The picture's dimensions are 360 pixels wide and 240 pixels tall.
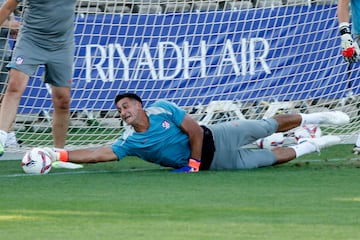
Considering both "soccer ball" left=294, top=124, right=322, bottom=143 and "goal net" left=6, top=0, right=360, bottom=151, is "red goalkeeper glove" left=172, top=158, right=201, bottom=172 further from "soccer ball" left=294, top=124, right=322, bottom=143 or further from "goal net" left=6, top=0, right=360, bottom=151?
"goal net" left=6, top=0, right=360, bottom=151

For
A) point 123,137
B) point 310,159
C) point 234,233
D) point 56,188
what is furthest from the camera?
point 310,159

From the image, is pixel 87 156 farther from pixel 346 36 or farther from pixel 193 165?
pixel 346 36

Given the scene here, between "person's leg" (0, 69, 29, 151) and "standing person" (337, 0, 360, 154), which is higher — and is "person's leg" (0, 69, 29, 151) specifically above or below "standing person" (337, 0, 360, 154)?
below

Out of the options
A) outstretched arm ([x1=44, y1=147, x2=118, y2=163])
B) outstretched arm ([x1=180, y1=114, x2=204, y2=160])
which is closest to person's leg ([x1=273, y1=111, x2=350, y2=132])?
outstretched arm ([x1=180, y1=114, x2=204, y2=160])

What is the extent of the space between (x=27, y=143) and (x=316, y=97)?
3.08 metres

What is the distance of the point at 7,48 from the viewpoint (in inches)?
493

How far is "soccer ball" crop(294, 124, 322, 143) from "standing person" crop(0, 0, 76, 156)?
6.94 feet

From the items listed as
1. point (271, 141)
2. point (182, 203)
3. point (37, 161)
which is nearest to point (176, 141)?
point (37, 161)

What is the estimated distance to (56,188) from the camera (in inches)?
349

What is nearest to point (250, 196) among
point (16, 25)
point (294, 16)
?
point (16, 25)

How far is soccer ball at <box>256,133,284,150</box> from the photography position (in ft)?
37.6

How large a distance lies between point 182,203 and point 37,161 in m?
2.58

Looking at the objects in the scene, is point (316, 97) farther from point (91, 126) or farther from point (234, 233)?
point (234, 233)

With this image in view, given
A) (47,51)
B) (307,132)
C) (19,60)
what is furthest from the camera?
(307,132)
